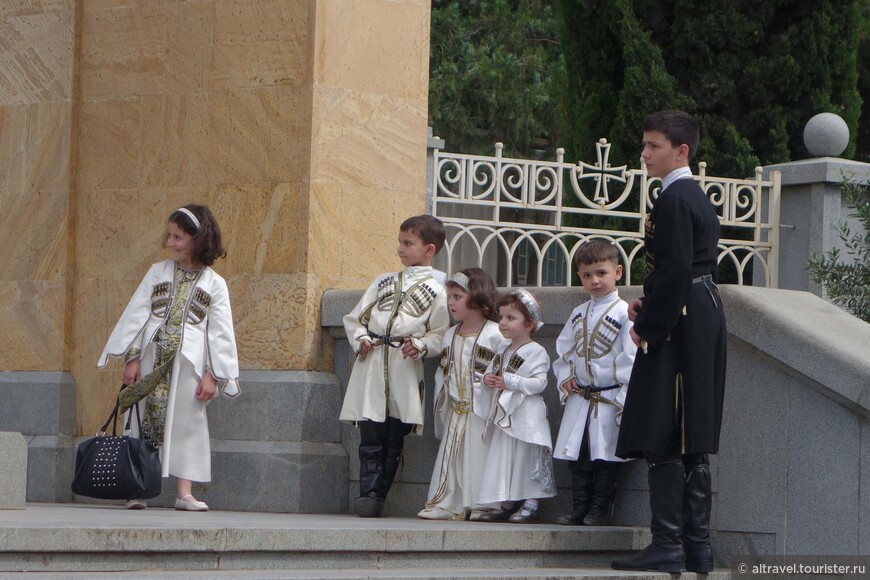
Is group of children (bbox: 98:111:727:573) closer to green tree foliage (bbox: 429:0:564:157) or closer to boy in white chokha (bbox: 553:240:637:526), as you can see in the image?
boy in white chokha (bbox: 553:240:637:526)

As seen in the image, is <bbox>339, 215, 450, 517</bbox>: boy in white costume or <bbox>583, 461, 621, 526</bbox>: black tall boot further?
<bbox>339, 215, 450, 517</bbox>: boy in white costume

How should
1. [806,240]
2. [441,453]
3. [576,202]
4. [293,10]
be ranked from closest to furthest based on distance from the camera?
[441,453] → [293,10] → [806,240] → [576,202]

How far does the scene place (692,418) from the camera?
6246mm

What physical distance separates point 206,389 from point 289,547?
1.85m

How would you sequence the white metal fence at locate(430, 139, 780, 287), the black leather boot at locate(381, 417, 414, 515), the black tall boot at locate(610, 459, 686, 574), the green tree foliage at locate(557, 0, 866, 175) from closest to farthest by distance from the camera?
the black tall boot at locate(610, 459, 686, 574), the black leather boot at locate(381, 417, 414, 515), the white metal fence at locate(430, 139, 780, 287), the green tree foliage at locate(557, 0, 866, 175)

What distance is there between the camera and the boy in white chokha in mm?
7094

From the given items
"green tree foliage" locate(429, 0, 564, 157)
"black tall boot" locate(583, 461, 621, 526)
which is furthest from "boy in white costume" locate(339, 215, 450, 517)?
"green tree foliage" locate(429, 0, 564, 157)

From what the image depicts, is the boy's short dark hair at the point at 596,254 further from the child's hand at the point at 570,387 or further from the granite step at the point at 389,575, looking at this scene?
the granite step at the point at 389,575

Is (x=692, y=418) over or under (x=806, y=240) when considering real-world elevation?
under

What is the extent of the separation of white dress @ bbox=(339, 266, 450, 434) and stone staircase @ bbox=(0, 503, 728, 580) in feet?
2.34

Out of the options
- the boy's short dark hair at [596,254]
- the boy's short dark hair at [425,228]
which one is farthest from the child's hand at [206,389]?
the boy's short dark hair at [596,254]

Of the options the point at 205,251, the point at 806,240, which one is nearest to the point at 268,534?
the point at 205,251

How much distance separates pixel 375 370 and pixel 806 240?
4.52 metres

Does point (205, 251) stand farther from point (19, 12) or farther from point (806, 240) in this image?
point (806, 240)
